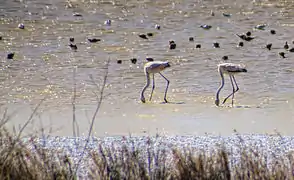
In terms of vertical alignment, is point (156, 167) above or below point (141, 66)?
Answer: above

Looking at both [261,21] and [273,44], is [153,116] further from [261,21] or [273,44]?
[261,21]

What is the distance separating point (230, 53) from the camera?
69.8 feet

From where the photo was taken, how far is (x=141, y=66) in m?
20.1

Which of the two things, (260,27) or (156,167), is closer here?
(156,167)

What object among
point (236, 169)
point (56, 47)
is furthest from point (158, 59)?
point (236, 169)

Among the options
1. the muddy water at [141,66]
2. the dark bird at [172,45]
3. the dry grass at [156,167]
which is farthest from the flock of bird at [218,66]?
the dry grass at [156,167]

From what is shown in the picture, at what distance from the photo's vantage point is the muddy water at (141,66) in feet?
48.4

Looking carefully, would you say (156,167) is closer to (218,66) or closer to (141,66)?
(218,66)

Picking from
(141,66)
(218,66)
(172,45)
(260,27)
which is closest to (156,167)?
(218,66)

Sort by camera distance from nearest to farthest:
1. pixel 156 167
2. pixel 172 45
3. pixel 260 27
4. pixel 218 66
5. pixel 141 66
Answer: pixel 156 167
pixel 218 66
pixel 141 66
pixel 172 45
pixel 260 27

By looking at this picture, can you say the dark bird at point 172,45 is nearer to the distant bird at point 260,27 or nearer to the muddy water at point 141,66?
the muddy water at point 141,66

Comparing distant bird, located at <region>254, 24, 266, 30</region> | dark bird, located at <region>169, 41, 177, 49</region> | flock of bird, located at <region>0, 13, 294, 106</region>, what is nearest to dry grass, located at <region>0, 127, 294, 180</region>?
flock of bird, located at <region>0, 13, 294, 106</region>

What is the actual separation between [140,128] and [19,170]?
747 cm

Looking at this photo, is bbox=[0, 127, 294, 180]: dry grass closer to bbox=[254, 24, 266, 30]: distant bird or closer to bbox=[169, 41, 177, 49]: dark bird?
bbox=[169, 41, 177, 49]: dark bird
